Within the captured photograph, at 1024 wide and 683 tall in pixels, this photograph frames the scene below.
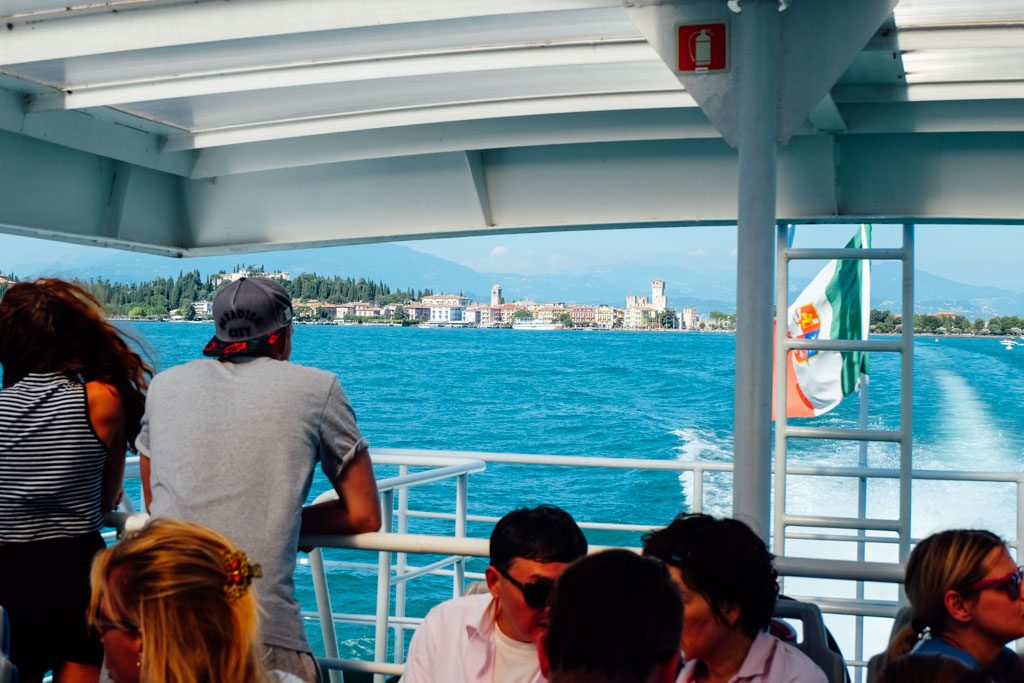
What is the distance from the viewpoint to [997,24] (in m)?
2.70

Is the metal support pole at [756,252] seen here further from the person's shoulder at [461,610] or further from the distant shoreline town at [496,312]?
the distant shoreline town at [496,312]

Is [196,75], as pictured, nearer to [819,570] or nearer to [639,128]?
[639,128]

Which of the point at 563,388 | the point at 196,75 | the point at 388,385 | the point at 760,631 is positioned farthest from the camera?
the point at 388,385

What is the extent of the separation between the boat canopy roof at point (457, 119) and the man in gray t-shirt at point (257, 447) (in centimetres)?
113

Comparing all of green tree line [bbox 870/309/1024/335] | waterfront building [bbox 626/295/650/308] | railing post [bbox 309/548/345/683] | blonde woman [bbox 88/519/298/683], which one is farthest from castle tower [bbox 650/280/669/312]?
blonde woman [bbox 88/519/298/683]

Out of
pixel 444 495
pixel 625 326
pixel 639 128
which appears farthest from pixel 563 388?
pixel 639 128

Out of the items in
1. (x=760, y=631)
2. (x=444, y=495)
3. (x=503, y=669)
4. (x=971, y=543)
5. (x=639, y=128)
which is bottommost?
(x=444, y=495)

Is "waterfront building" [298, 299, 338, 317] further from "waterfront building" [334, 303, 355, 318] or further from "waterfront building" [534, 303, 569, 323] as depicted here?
"waterfront building" [534, 303, 569, 323]

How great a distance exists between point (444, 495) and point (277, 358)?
961 inches

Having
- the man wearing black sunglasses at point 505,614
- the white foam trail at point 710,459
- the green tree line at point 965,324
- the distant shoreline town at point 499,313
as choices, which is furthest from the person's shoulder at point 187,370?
the distant shoreline town at point 499,313

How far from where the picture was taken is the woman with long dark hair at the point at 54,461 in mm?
1852

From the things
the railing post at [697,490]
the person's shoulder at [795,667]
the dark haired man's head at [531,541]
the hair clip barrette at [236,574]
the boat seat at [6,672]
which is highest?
the hair clip barrette at [236,574]

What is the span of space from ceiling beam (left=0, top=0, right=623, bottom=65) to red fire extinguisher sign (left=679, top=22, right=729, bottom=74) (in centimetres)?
19

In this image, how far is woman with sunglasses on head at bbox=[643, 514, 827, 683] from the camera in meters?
1.49
